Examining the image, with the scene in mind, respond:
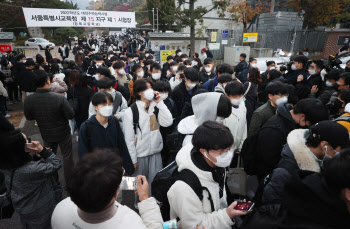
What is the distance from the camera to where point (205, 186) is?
1.65 m

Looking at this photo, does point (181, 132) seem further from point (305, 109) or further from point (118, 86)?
point (118, 86)

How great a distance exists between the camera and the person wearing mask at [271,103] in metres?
3.02

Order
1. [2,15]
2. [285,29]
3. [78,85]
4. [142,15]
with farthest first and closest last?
[142,15] → [2,15] → [285,29] → [78,85]

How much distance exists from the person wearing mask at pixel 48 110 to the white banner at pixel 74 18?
9.29 m

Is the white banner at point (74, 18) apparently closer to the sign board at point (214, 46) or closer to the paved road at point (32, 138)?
the paved road at point (32, 138)

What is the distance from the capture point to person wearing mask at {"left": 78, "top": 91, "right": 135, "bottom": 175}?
9.16ft

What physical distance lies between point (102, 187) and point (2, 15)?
33903 millimetres

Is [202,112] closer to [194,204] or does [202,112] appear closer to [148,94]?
[148,94]

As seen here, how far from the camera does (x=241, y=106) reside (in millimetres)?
3451

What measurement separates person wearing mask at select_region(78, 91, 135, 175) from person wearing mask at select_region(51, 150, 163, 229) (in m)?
1.48

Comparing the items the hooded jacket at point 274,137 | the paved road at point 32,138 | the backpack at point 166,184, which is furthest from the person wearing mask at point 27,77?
the hooded jacket at point 274,137

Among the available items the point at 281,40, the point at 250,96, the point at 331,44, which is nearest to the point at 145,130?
the point at 250,96

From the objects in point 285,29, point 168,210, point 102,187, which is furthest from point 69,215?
point 285,29

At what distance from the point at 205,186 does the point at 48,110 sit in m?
2.82
